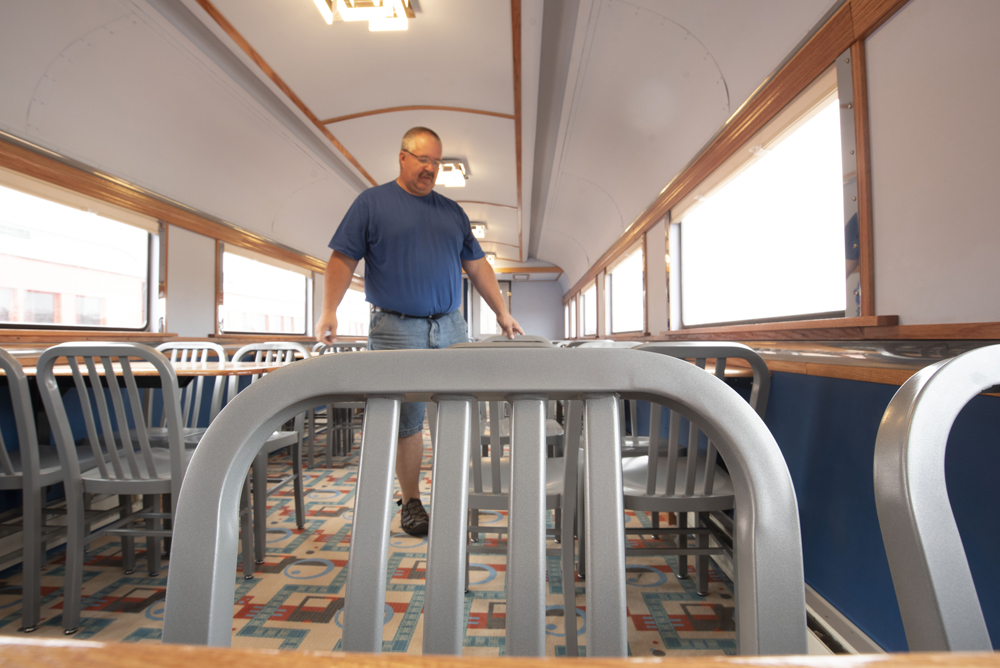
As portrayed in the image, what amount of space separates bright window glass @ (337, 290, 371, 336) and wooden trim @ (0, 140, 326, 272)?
3738mm

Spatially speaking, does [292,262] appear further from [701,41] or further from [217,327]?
[701,41]

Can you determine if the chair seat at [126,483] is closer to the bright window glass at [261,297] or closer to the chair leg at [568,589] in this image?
the chair leg at [568,589]

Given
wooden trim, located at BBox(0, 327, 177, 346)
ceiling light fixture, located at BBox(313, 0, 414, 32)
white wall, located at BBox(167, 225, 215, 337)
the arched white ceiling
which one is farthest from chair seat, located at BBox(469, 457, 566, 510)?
white wall, located at BBox(167, 225, 215, 337)

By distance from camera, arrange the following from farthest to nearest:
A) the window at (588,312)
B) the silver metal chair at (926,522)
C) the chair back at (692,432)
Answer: the window at (588,312)
the chair back at (692,432)
the silver metal chair at (926,522)

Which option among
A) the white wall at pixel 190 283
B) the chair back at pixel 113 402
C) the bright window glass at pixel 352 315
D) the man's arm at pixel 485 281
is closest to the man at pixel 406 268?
the man's arm at pixel 485 281

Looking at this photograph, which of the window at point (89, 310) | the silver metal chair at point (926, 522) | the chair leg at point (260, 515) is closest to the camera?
the silver metal chair at point (926, 522)

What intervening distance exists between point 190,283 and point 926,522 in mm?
5335

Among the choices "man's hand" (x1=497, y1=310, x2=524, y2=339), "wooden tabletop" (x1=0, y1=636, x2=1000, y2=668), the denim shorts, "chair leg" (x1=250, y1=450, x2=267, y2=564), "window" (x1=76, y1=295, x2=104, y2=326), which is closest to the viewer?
"wooden tabletop" (x1=0, y1=636, x2=1000, y2=668)

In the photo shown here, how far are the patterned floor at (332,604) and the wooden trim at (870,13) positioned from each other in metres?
2.04

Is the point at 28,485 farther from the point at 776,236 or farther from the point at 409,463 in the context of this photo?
the point at 776,236

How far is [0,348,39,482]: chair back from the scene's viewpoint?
1.56m

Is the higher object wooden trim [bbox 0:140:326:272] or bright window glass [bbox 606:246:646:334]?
wooden trim [bbox 0:140:326:272]

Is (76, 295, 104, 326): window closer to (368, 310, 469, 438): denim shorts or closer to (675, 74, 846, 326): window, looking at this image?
(368, 310, 469, 438): denim shorts

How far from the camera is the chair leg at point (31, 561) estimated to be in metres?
1.64
